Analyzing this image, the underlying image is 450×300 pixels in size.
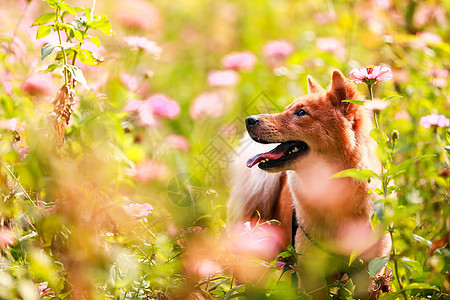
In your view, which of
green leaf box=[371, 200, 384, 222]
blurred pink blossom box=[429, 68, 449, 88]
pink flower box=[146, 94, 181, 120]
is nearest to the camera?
green leaf box=[371, 200, 384, 222]

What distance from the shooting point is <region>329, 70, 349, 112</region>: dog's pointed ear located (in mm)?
2203

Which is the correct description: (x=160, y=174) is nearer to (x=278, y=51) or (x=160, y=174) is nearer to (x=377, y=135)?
(x=377, y=135)

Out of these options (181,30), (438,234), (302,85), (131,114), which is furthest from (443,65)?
(181,30)

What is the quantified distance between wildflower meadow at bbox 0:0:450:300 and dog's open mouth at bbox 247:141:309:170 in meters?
0.28

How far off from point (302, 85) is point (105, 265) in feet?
A: 9.82

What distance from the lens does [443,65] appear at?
11.6 ft

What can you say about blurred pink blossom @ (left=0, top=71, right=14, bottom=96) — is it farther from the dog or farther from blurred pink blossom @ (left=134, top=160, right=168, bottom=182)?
the dog

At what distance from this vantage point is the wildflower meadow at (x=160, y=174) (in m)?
1.60

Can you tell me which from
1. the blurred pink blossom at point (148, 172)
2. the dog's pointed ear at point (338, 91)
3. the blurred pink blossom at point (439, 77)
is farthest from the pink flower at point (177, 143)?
the blurred pink blossom at point (439, 77)

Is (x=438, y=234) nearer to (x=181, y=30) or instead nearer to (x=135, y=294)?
(x=135, y=294)

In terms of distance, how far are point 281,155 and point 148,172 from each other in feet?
2.80

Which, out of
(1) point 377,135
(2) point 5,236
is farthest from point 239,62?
Answer: (2) point 5,236

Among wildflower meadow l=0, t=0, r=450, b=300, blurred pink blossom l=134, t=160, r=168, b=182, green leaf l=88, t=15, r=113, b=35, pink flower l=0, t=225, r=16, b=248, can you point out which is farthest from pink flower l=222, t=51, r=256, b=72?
pink flower l=0, t=225, r=16, b=248

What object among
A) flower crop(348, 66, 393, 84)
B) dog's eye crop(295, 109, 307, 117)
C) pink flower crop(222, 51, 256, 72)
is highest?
flower crop(348, 66, 393, 84)
